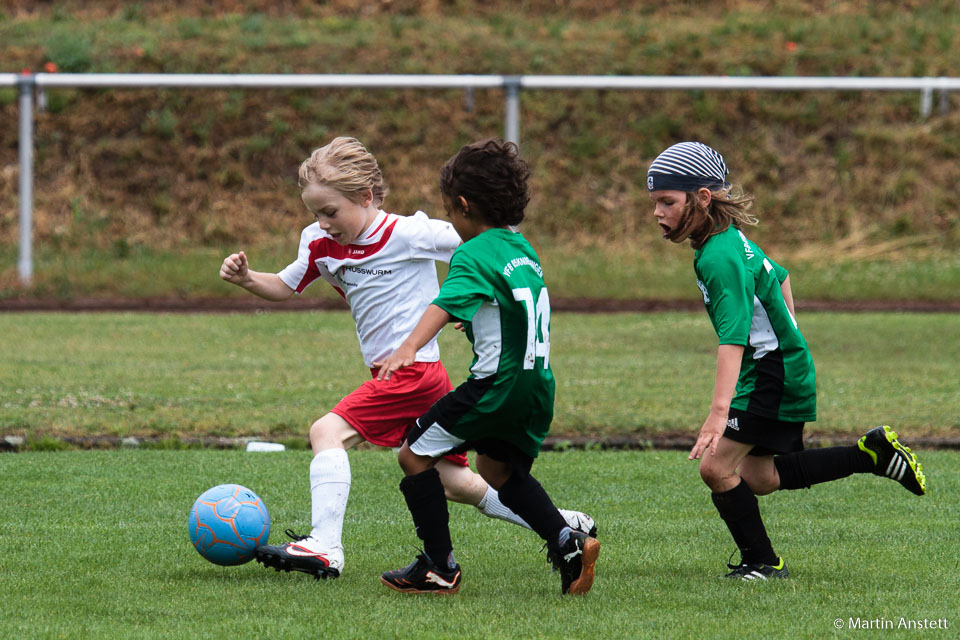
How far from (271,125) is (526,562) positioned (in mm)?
17711

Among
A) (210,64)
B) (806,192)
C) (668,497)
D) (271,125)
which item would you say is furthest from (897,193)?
(668,497)

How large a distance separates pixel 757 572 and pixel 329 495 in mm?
1664

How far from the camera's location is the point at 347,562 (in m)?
4.95

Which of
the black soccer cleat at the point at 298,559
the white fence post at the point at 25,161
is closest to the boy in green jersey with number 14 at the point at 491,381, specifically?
the black soccer cleat at the point at 298,559

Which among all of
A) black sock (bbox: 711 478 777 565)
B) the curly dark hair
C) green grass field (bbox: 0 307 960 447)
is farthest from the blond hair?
green grass field (bbox: 0 307 960 447)

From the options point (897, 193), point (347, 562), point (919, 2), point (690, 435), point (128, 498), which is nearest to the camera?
point (347, 562)

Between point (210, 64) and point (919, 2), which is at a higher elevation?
point (919, 2)

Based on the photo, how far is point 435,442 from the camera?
438 centimetres

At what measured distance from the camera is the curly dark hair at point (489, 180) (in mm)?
4379

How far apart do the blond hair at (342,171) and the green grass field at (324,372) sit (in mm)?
3603

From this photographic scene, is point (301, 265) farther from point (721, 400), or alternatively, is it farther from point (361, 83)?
point (361, 83)

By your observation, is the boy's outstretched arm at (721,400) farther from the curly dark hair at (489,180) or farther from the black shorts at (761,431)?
the curly dark hair at (489,180)

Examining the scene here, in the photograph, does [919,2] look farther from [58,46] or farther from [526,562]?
[526,562]

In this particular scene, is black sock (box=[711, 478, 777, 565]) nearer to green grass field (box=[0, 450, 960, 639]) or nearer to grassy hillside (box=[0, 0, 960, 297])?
green grass field (box=[0, 450, 960, 639])
